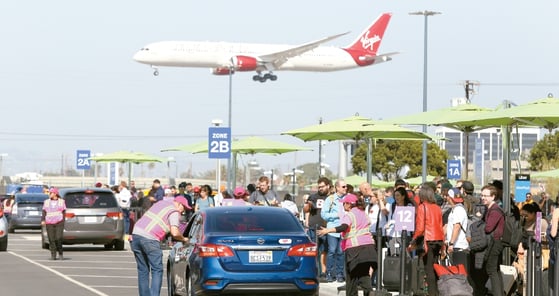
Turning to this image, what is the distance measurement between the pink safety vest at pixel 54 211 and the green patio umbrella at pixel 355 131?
5527 mm

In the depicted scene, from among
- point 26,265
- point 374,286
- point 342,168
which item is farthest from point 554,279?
point 342,168

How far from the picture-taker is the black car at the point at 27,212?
152ft

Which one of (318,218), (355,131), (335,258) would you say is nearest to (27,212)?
(355,131)

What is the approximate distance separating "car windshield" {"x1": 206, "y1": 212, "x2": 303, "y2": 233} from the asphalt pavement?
3.72 meters

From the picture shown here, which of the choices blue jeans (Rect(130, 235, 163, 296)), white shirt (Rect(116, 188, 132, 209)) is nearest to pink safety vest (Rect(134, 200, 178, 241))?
blue jeans (Rect(130, 235, 163, 296))

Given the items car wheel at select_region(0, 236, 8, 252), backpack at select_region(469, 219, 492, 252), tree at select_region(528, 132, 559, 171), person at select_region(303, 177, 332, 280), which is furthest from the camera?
tree at select_region(528, 132, 559, 171)

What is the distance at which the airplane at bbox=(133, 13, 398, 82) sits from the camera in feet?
329

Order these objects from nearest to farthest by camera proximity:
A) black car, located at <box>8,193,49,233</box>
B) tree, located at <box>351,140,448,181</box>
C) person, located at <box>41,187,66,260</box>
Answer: person, located at <box>41,187,66,260</box>, black car, located at <box>8,193,49,233</box>, tree, located at <box>351,140,448,181</box>

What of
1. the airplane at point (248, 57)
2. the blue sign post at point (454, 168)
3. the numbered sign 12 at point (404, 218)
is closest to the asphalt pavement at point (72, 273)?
the numbered sign 12 at point (404, 218)

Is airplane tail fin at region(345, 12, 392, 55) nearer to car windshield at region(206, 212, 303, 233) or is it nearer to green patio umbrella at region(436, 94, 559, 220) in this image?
green patio umbrella at region(436, 94, 559, 220)

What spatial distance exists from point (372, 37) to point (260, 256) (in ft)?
344

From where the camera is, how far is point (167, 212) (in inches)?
685

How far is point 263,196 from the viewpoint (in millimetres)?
26016

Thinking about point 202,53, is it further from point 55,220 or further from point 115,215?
point 55,220
